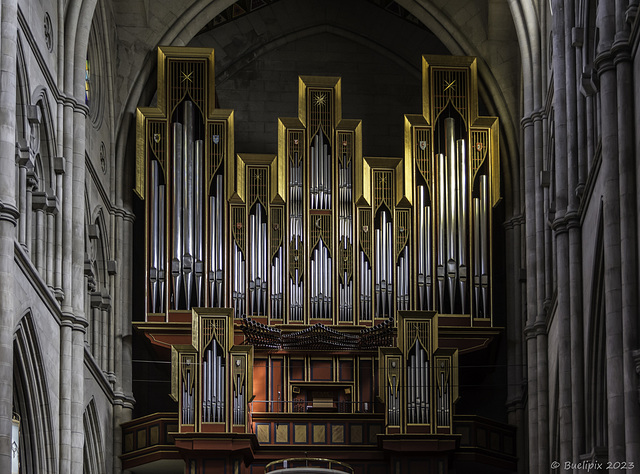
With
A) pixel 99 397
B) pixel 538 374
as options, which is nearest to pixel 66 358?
pixel 99 397

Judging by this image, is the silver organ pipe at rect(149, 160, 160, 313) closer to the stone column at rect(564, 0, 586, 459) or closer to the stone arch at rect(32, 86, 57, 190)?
the stone arch at rect(32, 86, 57, 190)

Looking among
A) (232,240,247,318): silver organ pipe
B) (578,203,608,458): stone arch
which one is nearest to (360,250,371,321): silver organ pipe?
(232,240,247,318): silver organ pipe

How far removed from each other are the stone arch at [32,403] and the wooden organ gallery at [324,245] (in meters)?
5.85

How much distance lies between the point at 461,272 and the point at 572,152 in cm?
987

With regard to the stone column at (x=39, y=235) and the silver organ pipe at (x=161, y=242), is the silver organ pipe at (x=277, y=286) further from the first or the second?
the stone column at (x=39, y=235)

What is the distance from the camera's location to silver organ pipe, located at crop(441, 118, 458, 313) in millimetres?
34281

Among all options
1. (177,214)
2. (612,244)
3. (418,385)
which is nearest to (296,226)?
(177,214)

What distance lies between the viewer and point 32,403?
1005 inches

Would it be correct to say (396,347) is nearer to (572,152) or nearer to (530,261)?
(530,261)

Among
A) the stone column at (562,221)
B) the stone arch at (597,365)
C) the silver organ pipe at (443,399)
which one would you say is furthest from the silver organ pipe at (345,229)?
the stone arch at (597,365)

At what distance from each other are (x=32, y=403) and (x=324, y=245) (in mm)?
10930

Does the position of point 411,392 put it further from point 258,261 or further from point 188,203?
point 188,203

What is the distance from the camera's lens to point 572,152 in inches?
971

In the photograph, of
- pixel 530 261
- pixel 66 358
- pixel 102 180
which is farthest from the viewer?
pixel 102 180
